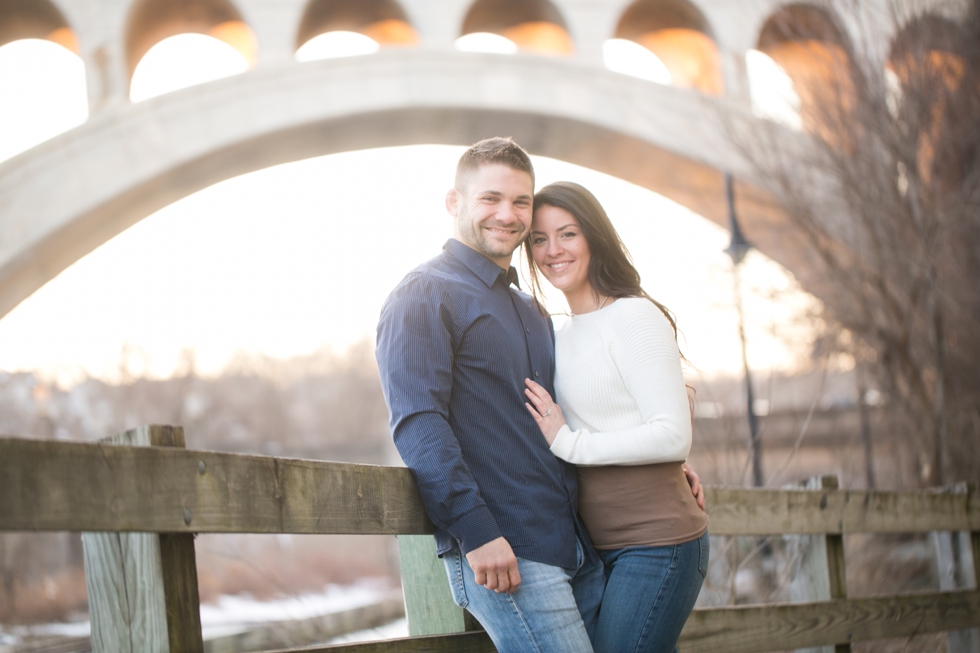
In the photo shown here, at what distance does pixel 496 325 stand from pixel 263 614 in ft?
46.4

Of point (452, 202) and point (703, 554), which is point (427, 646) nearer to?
point (703, 554)

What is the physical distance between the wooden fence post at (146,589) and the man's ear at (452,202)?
3.80ft

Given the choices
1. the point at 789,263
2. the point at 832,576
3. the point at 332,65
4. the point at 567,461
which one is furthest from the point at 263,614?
the point at 567,461

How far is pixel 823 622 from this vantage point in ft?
11.3

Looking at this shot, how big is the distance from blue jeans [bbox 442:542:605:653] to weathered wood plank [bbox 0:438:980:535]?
193 mm

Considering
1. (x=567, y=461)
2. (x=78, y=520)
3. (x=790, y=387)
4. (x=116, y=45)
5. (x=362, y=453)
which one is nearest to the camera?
(x=78, y=520)

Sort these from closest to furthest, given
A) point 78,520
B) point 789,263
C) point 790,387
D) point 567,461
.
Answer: point 78,520
point 567,461
point 789,263
point 790,387

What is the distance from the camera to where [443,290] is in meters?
2.34

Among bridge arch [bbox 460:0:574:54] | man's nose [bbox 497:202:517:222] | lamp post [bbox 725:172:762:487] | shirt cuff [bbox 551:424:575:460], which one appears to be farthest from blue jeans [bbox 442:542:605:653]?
bridge arch [bbox 460:0:574:54]

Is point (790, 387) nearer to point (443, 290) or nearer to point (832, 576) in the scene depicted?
point (832, 576)

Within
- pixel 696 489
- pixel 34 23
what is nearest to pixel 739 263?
pixel 696 489

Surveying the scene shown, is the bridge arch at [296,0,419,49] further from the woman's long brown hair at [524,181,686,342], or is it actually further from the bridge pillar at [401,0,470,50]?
the woman's long brown hair at [524,181,686,342]

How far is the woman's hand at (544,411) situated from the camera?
7.70 feet

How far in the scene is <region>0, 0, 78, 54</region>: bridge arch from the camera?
14.8m
